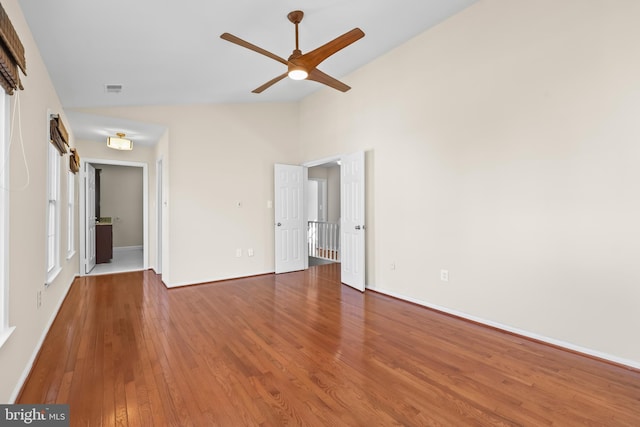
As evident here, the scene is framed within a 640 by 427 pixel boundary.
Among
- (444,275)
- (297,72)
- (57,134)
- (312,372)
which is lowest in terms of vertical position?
(312,372)

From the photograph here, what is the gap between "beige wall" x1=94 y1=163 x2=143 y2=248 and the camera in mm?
8383

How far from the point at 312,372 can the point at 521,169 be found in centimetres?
256

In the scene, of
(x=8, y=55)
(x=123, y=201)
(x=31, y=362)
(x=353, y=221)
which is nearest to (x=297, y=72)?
(x=8, y=55)

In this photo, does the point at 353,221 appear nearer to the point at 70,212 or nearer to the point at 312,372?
the point at 312,372

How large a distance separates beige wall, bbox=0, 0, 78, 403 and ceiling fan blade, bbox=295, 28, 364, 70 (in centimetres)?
193

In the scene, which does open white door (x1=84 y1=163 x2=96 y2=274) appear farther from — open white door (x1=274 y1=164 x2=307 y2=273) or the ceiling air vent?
open white door (x1=274 y1=164 x2=307 y2=273)

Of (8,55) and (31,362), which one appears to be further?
(31,362)

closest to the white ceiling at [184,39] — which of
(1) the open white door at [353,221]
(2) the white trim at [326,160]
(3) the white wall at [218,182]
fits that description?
(3) the white wall at [218,182]

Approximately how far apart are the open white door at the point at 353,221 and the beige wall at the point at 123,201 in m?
6.80

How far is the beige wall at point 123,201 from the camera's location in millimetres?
8383

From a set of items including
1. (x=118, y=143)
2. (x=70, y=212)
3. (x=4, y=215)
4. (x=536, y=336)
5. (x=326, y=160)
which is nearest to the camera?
(x=4, y=215)

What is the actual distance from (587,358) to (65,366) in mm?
4062

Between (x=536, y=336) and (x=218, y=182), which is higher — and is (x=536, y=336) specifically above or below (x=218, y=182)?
below

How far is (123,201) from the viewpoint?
28.2ft
